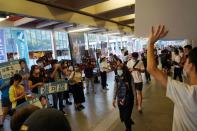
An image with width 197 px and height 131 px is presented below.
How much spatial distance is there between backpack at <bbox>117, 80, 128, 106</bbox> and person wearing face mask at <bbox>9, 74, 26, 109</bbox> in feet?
7.67

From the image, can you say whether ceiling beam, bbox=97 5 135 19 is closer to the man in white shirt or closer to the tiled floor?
the tiled floor

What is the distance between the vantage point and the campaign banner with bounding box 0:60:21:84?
5.64m

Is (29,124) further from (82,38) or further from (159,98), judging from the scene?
(82,38)

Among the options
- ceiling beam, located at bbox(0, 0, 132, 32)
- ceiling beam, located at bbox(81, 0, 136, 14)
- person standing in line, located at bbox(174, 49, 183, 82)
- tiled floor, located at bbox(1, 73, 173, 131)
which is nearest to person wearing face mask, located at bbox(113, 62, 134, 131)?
tiled floor, located at bbox(1, 73, 173, 131)

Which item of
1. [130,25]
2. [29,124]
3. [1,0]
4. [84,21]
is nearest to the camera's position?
[29,124]

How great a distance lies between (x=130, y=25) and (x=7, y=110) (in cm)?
600

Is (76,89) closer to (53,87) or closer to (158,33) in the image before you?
(53,87)

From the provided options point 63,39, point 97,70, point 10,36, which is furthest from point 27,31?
point 97,70

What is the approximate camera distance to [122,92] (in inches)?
191

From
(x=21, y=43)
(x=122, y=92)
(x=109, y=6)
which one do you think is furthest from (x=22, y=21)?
(x=122, y=92)

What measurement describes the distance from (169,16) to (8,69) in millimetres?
4845

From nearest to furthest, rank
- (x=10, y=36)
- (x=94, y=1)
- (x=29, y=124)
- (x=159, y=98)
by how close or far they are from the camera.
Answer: (x=29, y=124)
(x=94, y=1)
(x=159, y=98)
(x=10, y=36)

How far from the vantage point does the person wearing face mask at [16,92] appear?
18.0 feet

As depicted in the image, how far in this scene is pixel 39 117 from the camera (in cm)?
86
